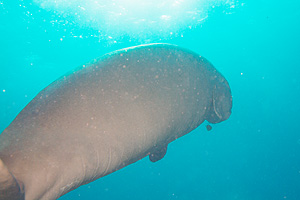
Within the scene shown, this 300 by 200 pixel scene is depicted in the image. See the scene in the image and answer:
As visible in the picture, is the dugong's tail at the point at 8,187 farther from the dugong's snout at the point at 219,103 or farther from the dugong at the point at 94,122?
the dugong's snout at the point at 219,103

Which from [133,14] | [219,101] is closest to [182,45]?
[133,14]

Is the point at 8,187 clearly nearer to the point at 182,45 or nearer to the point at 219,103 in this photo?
the point at 219,103

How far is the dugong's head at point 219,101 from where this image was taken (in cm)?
322

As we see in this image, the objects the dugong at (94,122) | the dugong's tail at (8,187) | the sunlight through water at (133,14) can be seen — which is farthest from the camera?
the sunlight through water at (133,14)

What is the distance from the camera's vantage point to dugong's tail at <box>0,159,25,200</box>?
1.33m

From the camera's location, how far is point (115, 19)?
979 inches

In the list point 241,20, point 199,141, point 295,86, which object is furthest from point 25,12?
point 295,86

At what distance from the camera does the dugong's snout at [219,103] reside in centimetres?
323

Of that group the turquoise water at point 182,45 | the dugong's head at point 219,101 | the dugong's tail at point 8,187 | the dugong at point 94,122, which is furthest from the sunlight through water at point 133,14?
the dugong's tail at point 8,187

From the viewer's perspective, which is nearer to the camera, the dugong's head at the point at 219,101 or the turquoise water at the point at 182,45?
the dugong's head at the point at 219,101

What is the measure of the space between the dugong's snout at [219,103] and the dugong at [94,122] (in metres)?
0.75

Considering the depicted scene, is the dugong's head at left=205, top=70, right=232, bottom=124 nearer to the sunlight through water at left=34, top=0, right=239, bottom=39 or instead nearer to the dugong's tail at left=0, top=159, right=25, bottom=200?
the dugong's tail at left=0, top=159, right=25, bottom=200

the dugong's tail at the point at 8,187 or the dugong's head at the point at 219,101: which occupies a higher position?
the dugong's tail at the point at 8,187

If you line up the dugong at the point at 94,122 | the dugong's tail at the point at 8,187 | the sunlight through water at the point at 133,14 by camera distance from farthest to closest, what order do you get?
the sunlight through water at the point at 133,14
the dugong at the point at 94,122
the dugong's tail at the point at 8,187
